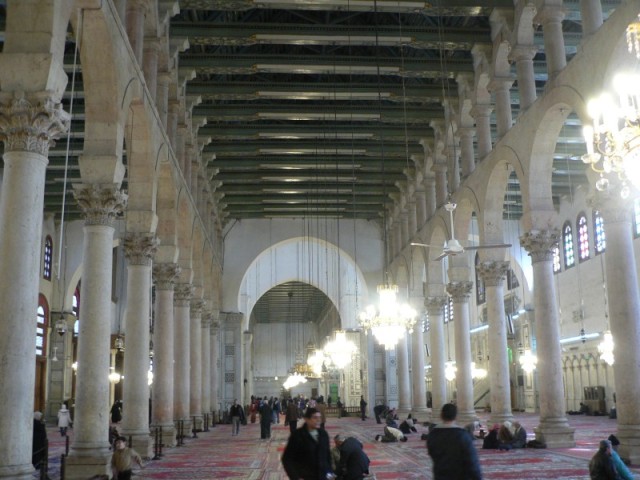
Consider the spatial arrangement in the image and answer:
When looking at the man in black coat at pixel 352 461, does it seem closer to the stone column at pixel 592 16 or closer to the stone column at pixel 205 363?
the stone column at pixel 592 16

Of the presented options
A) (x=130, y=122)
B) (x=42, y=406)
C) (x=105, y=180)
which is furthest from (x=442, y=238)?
(x=42, y=406)

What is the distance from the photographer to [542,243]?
1416 centimetres

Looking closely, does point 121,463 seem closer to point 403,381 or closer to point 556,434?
point 556,434

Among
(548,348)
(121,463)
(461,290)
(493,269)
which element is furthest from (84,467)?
(461,290)

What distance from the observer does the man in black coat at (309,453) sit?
5.03 m

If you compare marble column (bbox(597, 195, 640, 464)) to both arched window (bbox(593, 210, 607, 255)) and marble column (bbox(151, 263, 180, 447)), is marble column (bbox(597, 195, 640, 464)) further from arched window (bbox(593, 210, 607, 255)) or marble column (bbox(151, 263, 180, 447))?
arched window (bbox(593, 210, 607, 255))

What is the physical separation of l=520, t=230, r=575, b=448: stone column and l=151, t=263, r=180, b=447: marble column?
24.8ft

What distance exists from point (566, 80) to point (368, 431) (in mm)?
12148

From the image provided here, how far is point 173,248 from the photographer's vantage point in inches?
664

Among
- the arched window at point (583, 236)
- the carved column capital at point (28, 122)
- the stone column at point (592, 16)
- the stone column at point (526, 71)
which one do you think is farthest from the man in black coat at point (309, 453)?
the arched window at point (583, 236)

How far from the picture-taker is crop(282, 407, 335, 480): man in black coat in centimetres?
503

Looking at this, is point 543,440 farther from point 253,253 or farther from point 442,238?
point 253,253

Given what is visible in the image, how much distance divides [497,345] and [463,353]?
258 cm

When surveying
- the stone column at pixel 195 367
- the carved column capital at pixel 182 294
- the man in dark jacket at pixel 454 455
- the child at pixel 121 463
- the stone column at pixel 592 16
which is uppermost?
the stone column at pixel 592 16
